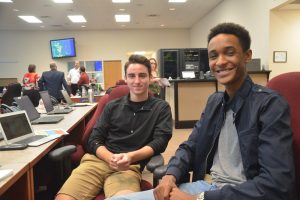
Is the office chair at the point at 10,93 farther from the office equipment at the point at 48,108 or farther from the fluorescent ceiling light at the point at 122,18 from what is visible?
the fluorescent ceiling light at the point at 122,18

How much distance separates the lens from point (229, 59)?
120cm

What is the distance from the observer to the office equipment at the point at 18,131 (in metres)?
1.68

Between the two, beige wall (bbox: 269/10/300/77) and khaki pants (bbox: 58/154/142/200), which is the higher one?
beige wall (bbox: 269/10/300/77)

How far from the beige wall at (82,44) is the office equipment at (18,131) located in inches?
382

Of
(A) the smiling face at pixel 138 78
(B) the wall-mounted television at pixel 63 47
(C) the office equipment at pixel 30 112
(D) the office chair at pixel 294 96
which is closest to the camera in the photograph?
(D) the office chair at pixel 294 96

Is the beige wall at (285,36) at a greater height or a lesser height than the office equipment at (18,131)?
greater

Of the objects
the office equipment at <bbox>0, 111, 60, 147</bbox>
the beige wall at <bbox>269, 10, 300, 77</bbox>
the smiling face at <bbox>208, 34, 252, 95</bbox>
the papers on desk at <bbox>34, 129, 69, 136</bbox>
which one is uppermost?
Result: the beige wall at <bbox>269, 10, 300, 77</bbox>

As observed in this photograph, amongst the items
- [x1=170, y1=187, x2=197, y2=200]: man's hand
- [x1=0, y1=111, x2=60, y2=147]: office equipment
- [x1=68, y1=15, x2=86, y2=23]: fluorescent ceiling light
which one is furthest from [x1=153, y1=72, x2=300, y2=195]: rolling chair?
[x1=68, y1=15, x2=86, y2=23]: fluorescent ceiling light

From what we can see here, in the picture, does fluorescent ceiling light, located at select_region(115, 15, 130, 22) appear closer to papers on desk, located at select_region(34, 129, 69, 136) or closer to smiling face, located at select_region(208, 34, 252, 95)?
A: papers on desk, located at select_region(34, 129, 69, 136)

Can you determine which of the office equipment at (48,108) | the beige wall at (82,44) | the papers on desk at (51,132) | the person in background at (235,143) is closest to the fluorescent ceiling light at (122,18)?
the beige wall at (82,44)

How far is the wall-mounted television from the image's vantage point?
10789mm

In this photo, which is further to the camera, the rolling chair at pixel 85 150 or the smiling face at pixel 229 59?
the rolling chair at pixel 85 150

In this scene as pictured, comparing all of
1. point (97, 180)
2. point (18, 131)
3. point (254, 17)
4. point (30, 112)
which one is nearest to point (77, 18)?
point (254, 17)

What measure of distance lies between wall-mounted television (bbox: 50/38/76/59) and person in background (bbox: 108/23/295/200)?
33.2ft
